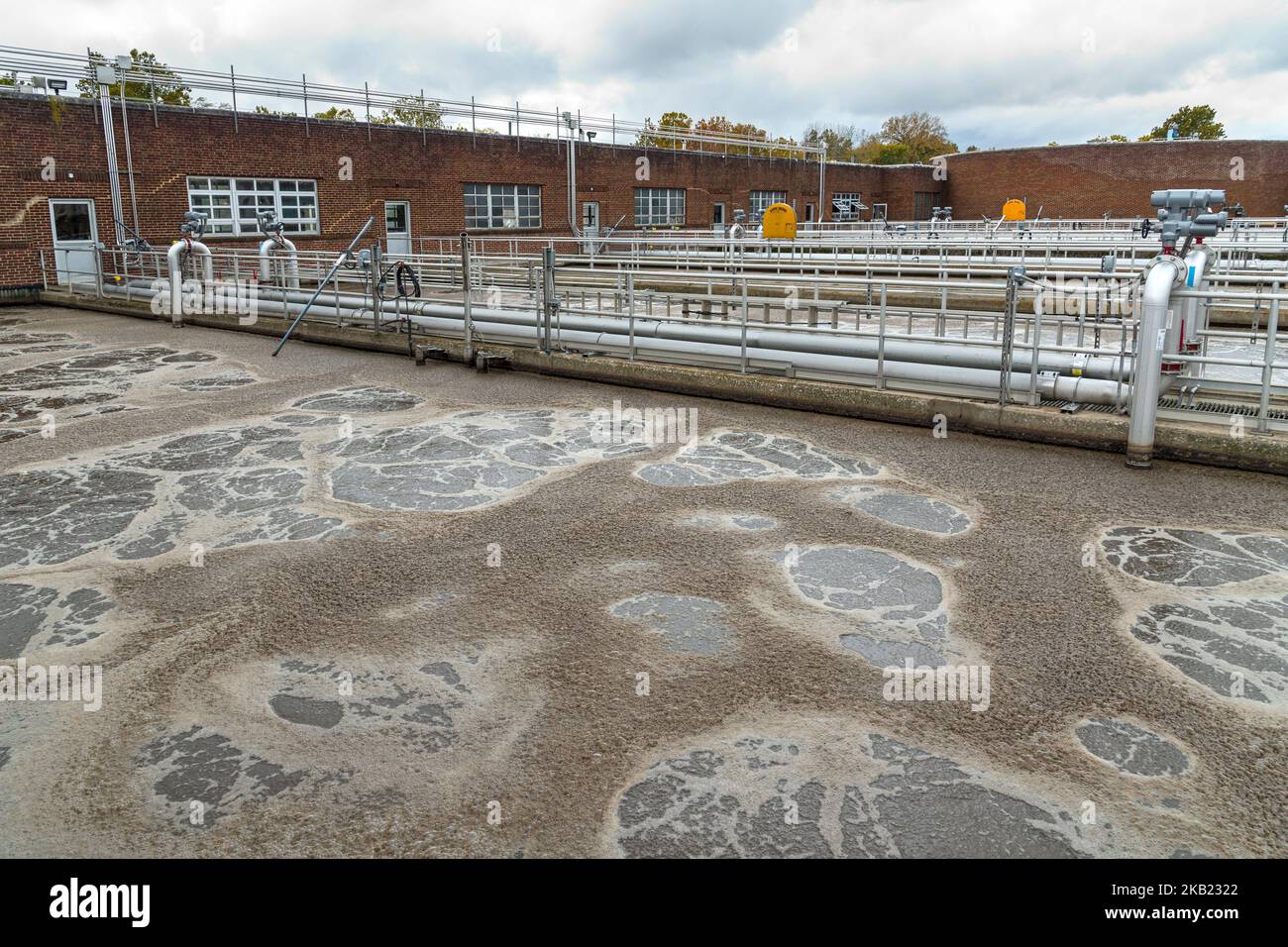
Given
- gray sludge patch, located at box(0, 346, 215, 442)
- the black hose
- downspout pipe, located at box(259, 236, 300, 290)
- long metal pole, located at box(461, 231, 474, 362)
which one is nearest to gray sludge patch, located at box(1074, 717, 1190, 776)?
gray sludge patch, located at box(0, 346, 215, 442)

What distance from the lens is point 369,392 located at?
39.6 feet

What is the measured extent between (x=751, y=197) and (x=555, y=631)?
42681mm

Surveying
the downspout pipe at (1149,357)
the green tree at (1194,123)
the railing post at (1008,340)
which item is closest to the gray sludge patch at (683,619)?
the downspout pipe at (1149,357)

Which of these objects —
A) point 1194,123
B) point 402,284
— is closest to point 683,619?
point 402,284

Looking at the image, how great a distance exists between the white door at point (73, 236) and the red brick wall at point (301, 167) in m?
0.21

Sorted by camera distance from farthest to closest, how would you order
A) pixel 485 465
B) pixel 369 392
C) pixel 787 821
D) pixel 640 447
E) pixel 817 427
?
1. pixel 369 392
2. pixel 817 427
3. pixel 640 447
4. pixel 485 465
5. pixel 787 821

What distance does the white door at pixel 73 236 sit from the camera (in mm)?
24156

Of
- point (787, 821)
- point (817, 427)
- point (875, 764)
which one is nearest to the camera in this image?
point (787, 821)

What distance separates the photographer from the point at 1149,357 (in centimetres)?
783

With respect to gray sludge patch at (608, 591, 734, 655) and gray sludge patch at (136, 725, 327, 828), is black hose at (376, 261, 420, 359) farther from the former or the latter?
gray sludge patch at (136, 725, 327, 828)

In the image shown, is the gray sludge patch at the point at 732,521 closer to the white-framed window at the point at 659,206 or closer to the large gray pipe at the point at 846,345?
the large gray pipe at the point at 846,345

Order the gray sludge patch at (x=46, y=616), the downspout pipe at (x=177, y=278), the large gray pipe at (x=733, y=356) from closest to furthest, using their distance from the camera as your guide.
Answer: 1. the gray sludge patch at (x=46, y=616)
2. the large gray pipe at (x=733, y=356)
3. the downspout pipe at (x=177, y=278)
